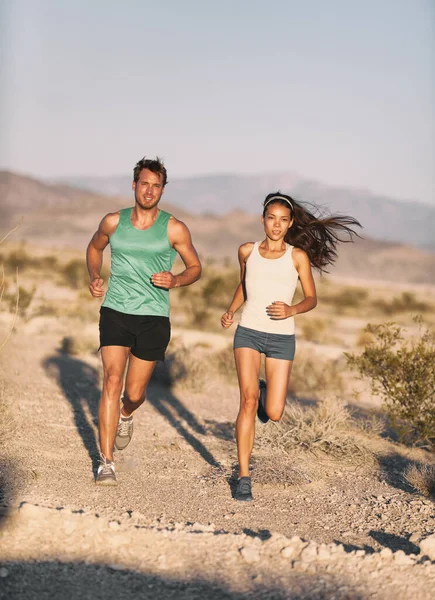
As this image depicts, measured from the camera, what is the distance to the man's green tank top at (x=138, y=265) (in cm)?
646

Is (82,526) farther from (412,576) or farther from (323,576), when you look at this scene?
(412,576)

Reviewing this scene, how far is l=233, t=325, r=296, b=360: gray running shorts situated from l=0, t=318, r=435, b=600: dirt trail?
1168 mm

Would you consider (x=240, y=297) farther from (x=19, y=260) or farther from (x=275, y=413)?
(x=19, y=260)

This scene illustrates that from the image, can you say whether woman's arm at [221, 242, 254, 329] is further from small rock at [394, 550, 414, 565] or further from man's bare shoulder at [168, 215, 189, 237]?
small rock at [394, 550, 414, 565]

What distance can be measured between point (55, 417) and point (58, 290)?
73.1ft

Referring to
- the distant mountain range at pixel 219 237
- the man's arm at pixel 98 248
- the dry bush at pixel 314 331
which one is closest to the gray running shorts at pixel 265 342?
the man's arm at pixel 98 248

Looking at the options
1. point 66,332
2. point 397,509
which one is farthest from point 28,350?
point 397,509

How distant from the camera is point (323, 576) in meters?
4.70

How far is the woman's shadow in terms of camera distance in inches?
326

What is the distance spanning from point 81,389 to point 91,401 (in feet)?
2.09

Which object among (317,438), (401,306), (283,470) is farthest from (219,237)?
(283,470)

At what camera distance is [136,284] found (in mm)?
6535

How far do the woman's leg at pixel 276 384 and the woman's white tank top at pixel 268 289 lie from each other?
0.25m

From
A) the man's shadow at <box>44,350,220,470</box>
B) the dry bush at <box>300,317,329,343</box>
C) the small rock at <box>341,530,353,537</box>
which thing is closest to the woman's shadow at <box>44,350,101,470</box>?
the man's shadow at <box>44,350,220,470</box>
